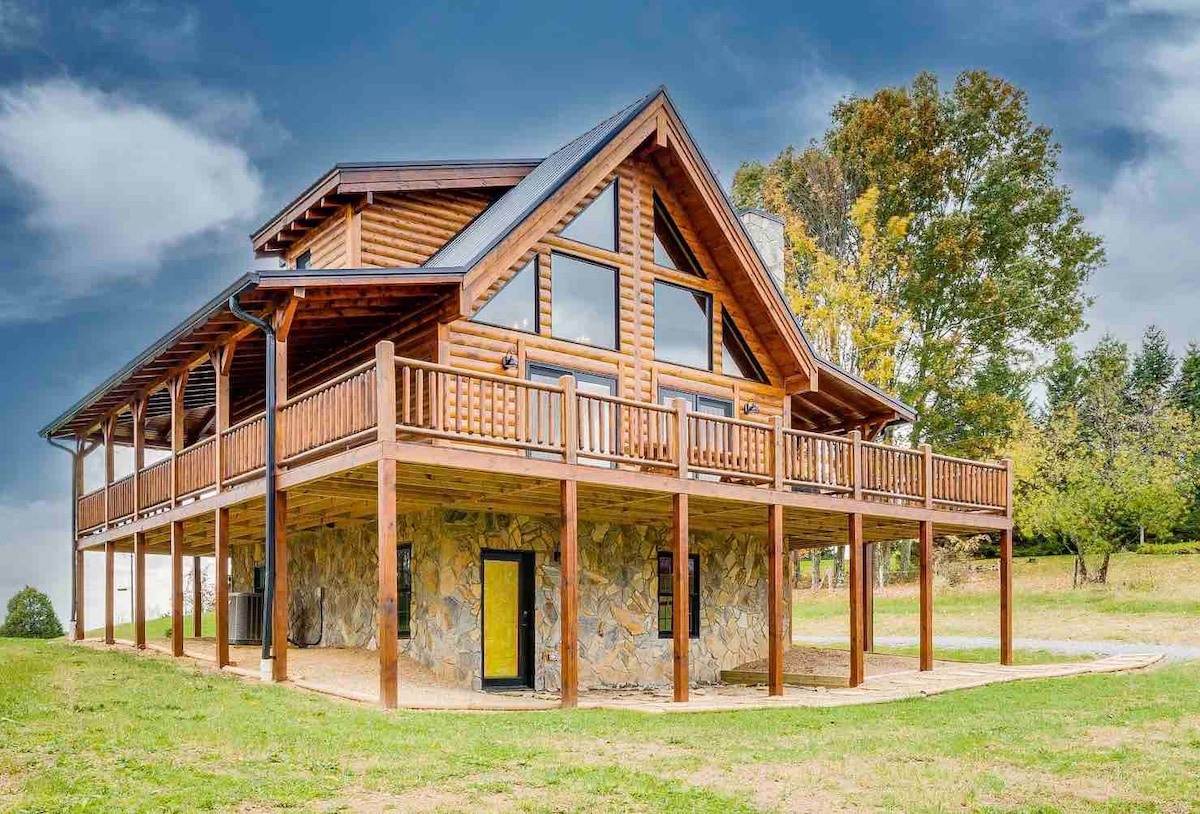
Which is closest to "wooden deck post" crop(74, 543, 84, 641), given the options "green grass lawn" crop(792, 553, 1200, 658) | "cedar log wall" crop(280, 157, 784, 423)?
"cedar log wall" crop(280, 157, 784, 423)

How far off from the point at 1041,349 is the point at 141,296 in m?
31.1

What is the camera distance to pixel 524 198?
1958cm

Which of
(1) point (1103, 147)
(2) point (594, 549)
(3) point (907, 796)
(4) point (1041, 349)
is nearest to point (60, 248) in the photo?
(2) point (594, 549)

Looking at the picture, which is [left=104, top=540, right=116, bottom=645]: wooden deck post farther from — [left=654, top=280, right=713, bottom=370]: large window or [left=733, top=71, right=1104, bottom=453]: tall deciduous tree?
[left=733, top=71, right=1104, bottom=453]: tall deciduous tree

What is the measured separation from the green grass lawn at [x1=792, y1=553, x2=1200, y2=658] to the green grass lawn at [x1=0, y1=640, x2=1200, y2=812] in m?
14.2

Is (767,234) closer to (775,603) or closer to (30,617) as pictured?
(775,603)

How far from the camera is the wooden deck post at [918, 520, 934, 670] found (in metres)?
21.0

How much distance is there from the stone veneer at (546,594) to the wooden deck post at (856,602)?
3.25 metres

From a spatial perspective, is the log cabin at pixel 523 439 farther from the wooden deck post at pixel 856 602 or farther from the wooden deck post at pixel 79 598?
the wooden deck post at pixel 79 598

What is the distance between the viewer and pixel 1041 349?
1582 inches

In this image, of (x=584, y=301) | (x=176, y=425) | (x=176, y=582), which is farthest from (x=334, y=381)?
(x=176, y=582)

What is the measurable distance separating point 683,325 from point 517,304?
3854 mm

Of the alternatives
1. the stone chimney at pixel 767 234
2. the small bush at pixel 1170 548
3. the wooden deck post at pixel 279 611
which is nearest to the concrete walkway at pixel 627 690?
the wooden deck post at pixel 279 611

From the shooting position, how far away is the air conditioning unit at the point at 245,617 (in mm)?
22156
